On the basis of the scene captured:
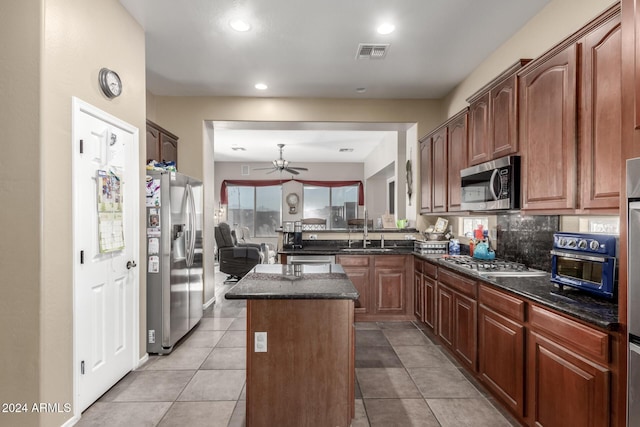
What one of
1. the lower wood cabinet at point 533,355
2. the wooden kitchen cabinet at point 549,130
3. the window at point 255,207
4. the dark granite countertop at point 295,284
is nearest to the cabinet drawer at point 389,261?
the lower wood cabinet at point 533,355

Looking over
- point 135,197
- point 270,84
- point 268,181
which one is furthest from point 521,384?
point 268,181

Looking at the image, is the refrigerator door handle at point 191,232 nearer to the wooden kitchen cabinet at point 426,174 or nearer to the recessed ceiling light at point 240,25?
the recessed ceiling light at point 240,25

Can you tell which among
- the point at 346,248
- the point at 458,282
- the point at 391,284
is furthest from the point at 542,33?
the point at 346,248

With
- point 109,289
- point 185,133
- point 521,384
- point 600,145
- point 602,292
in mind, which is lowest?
point 521,384

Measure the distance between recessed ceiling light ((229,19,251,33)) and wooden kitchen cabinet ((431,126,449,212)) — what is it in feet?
7.49

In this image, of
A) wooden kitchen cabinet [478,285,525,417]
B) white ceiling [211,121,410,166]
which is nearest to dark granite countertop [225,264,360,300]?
wooden kitchen cabinet [478,285,525,417]

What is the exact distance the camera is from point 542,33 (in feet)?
9.12

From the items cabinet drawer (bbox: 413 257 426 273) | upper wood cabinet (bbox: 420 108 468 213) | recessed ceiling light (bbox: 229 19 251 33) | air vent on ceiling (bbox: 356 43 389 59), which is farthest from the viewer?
cabinet drawer (bbox: 413 257 426 273)

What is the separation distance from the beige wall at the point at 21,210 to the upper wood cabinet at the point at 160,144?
187 centimetres

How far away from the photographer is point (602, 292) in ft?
5.64

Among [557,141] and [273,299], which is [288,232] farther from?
[557,141]

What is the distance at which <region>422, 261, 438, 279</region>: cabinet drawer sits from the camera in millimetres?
3539

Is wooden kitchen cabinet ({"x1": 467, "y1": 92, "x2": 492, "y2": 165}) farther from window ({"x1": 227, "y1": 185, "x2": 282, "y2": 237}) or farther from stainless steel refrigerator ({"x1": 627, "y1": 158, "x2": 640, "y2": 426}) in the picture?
window ({"x1": 227, "y1": 185, "x2": 282, "y2": 237})

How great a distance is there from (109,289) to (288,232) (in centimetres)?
224
